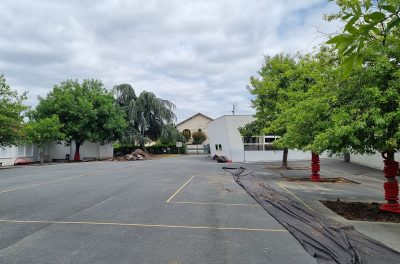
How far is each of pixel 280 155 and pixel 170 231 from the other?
1361 inches

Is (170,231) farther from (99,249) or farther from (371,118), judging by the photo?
(371,118)

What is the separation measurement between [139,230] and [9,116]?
27.0m

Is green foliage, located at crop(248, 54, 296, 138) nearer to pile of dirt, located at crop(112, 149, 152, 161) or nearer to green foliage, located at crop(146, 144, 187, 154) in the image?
pile of dirt, located at crop(112, 149, 152, 161)

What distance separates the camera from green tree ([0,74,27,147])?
2939cm

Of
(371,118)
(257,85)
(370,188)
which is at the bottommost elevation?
(370,188)

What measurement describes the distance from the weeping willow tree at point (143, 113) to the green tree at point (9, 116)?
20.3 m

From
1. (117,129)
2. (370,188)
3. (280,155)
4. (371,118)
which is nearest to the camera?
(371,118)

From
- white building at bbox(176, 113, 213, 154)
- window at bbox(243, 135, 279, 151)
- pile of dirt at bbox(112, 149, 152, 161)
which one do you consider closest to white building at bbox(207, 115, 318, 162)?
window at bbox(243, 135, 279, 151)

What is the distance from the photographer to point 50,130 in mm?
36469


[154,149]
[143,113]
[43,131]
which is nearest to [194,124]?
[154,149]

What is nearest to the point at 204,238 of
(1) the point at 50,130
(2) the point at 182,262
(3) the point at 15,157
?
(2) the point at 182,262

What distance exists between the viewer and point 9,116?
99.7 ft

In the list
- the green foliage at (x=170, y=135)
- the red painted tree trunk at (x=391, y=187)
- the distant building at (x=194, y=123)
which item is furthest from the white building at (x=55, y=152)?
the distant building at (x=194, y=123)

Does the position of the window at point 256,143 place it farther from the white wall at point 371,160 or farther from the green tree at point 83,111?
the green tree at point 83,111
